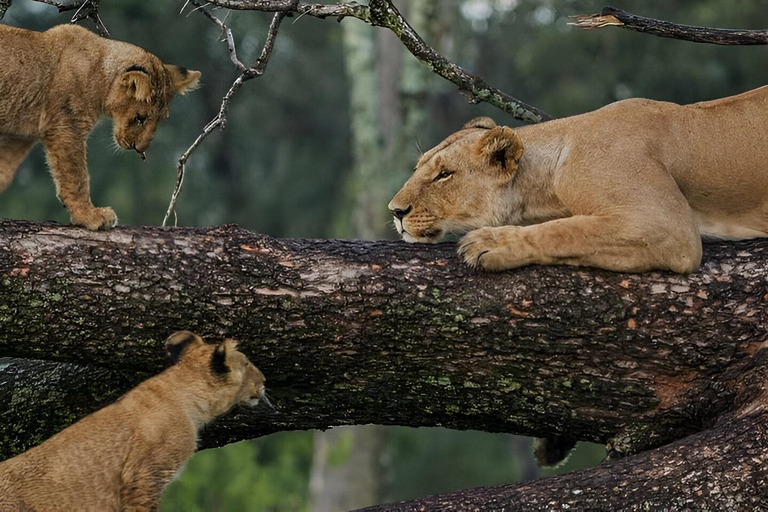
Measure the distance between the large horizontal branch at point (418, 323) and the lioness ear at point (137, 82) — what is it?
3.42 feet

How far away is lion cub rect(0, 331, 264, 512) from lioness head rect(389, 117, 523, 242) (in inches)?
45.0

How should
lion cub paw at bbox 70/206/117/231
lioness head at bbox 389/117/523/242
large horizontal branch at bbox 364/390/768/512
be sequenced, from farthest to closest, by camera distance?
lioness head at bbox 389/117/523/242 → lion cub paw at bbox 70/206/117/231 → large horizontal branch at bbox 364/390/768/512

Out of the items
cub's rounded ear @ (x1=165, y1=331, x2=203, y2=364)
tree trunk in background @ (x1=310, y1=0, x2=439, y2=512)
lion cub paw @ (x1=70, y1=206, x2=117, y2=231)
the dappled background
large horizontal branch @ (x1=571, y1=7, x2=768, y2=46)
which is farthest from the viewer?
the dappled background

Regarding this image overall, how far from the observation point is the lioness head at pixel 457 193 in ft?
14.8

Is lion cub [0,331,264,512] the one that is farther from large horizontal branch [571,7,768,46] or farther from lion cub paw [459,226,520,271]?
large horizontal branch [571,7,768,46]

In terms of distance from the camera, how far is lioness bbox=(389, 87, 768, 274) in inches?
156

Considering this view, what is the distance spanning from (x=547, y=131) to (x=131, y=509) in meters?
2.41

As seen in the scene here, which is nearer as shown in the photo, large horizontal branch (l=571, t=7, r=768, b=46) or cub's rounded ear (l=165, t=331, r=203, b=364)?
cub's rounded ear (l=165, t=331, r=203, b=364)

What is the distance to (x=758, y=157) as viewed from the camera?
4340mm

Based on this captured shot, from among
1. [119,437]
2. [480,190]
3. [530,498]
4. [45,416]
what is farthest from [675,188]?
[45,416]

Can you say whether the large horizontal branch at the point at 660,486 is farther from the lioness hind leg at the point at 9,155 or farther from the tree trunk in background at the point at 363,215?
the tree trunk in background at the point at 363,215

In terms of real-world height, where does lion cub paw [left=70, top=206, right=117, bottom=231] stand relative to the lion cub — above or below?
above

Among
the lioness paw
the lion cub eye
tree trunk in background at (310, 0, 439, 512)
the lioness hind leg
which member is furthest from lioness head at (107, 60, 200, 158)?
tree trunk in background at (310, 0, 439, 512)

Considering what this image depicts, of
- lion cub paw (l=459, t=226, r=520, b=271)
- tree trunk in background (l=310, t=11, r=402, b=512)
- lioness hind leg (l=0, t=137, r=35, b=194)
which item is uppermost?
lioness hind leg (l=0, t=137, r=35, b=194)
